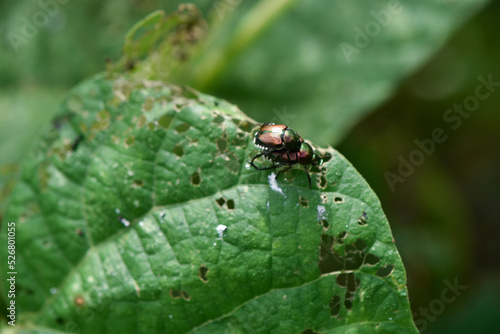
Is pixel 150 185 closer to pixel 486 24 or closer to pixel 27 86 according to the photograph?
pixel 27 86

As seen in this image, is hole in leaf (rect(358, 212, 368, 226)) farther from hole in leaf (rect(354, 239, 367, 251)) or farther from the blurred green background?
the blurred green background

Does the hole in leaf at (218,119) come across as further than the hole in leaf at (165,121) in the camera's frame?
No

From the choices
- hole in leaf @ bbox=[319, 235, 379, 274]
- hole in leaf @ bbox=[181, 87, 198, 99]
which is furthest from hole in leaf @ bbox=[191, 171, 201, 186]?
hole in leaf @ bbox=[319, 235, 379, 274]

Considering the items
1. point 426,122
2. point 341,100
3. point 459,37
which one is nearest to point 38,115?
point 341,100

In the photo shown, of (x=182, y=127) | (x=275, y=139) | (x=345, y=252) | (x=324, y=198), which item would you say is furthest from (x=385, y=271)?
(x=182, y=127)

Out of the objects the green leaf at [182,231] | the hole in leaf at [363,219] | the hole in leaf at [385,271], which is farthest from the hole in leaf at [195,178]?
the hole in leaf at [385,271]

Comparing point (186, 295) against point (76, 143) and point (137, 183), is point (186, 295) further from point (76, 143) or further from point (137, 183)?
point (76, 143)

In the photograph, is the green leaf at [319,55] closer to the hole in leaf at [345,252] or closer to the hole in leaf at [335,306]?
the hole in leaf at [345,252]
